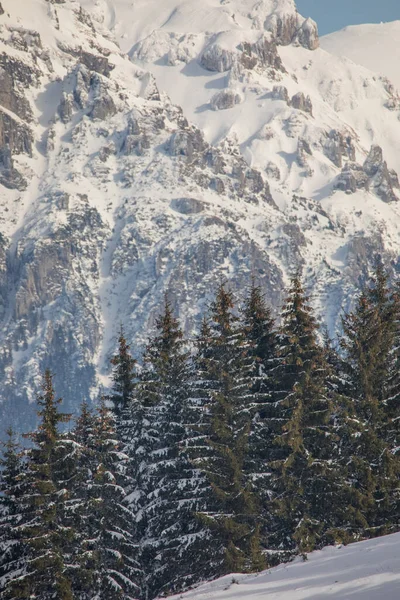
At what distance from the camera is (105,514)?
36625mm

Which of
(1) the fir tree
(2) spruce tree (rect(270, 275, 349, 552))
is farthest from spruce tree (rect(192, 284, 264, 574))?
(1) the fir tree

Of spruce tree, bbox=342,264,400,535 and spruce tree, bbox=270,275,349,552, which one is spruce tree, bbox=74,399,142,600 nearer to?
spruce tree, bbox=270,275,349,552

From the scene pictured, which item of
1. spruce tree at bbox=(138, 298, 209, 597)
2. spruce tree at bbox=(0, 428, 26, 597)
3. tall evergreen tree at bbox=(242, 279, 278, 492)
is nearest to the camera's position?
spruce tree at bbox=(0, 428, 26, 597)

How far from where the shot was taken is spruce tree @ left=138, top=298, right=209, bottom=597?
35594 millimetres

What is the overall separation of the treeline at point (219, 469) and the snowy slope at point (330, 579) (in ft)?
19.5

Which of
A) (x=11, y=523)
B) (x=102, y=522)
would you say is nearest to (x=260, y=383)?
(x=102, y=522)

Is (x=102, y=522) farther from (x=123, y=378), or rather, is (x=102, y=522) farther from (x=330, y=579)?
(x=330, y=579)

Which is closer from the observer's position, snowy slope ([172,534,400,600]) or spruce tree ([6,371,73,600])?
snowy slope ([172,534,400,600])

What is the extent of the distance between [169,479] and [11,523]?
7.18 meters

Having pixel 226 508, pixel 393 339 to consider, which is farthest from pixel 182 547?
pixel 393 339

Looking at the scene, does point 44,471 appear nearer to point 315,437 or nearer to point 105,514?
point 105,514

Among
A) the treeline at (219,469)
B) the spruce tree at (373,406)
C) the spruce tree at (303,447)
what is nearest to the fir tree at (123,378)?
the treeline at (219,469)

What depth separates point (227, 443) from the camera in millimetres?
35594

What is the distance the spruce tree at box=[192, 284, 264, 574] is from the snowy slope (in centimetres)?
674
